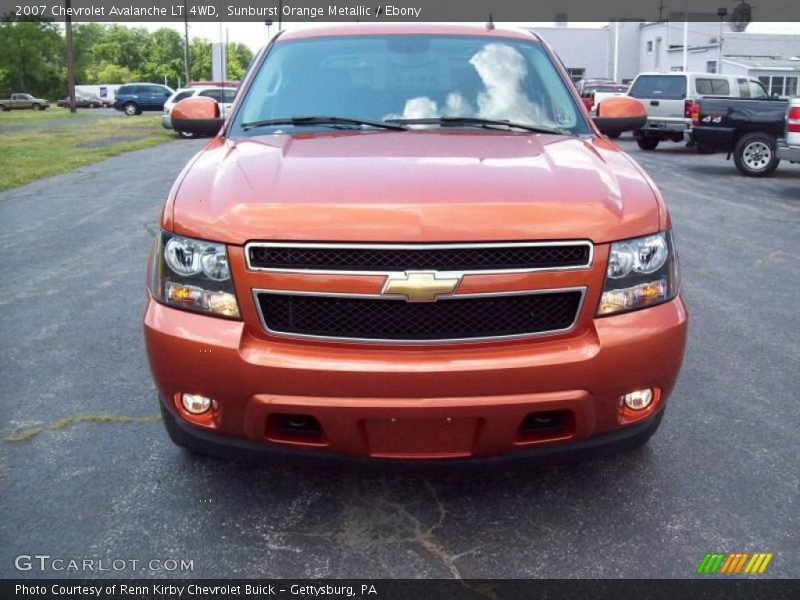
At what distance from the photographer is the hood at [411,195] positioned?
8.26 ft

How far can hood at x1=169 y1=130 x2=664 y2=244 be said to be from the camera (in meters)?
2.52

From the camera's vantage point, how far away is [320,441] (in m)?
2.60

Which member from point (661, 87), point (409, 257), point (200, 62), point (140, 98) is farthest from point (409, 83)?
point (200, 62)

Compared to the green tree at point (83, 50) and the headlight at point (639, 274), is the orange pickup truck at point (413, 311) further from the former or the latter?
the green tree at point (83, 50)

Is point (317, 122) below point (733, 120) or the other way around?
below

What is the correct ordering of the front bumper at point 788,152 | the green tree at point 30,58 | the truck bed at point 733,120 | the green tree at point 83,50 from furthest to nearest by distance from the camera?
1. the green tree at point 83,50
2. the green tree at point 30,58
3. the truck bed at point 733,120
4. the front bumper at point 788,152

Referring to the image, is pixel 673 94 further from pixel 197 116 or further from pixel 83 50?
pixel 83 50

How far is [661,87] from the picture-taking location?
20062 millimetres

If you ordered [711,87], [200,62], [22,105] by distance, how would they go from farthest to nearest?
1. [200,62]
2. [22,105]
3. [711,87]

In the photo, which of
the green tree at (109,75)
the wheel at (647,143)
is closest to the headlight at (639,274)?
the wheel at (647,143)

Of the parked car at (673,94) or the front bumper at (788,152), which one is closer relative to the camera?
the front bumper at (788,152)

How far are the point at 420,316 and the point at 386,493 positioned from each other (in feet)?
2.95

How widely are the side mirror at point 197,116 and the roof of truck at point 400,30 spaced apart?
558 mm
